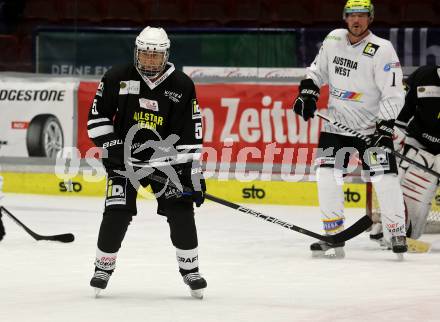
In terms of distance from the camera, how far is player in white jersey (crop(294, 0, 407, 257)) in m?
6.54

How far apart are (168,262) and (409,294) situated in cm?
155

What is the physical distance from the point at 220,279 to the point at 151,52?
4.30 ft

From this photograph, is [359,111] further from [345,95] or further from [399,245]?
[399,245]

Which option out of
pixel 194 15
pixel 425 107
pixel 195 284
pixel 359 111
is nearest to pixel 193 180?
pixel 195 284

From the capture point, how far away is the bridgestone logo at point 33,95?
1000cm

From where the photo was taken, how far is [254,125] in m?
9.55

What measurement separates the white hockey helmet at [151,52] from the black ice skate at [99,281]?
0.90 meters

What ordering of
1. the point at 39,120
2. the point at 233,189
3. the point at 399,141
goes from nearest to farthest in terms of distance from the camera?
the point at 399,141 < the point at 233,189 < the point at 39,120

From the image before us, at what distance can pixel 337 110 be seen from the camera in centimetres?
678

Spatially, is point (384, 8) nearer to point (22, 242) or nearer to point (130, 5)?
point (130, 5)

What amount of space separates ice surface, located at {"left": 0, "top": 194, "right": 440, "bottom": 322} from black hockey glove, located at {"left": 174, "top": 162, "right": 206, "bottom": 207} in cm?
46

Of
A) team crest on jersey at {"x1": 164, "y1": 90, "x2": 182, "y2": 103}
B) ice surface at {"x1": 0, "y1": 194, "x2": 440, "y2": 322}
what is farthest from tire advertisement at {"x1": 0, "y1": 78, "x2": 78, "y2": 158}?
team crest on jersey at {"x1": 164, "y1": 90, "x2": 182, "y2": 103}

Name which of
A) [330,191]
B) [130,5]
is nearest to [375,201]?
[330,191]

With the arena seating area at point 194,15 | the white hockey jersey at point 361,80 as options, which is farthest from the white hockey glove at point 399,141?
the arena seating area at point 194,15
